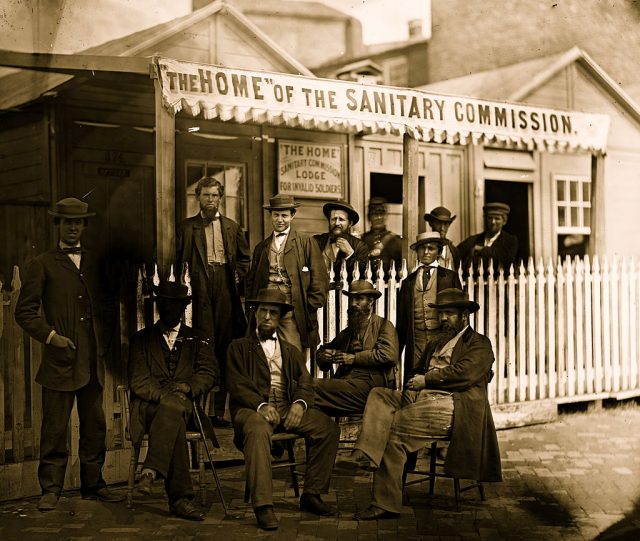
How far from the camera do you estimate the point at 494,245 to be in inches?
390

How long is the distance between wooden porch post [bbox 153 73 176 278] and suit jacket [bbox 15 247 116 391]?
4.34ft

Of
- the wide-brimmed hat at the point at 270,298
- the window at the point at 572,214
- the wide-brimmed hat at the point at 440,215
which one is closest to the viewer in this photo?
the wide-brimmed hat at the point at 270,298

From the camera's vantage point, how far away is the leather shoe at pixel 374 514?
573 centimetres

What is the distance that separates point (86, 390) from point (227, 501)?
4.18ft

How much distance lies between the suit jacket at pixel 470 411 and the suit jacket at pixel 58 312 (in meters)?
2.45

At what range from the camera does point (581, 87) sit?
13.4 metres

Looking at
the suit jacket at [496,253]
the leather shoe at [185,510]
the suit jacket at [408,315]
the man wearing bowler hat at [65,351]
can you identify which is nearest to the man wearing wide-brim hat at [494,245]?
the suit jacket at [496,253]

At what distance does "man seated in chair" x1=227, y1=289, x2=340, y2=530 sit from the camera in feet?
18.5

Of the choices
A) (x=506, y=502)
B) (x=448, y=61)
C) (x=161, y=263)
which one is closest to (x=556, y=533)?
(x=506, y=502)

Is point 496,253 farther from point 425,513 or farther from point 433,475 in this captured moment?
point 425,513

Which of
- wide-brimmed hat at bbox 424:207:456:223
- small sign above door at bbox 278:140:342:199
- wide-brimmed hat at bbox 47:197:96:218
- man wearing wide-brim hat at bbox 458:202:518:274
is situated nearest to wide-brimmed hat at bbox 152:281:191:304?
wide-brimmed hat at bbox 47:197:96:218

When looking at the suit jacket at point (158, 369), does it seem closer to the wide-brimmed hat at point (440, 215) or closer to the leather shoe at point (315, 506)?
the leather shoe at point (315, 506)

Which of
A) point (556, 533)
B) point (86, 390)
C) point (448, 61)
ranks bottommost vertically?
point (556, 533)

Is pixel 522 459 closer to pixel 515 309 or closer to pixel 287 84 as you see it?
pixel 515 309
